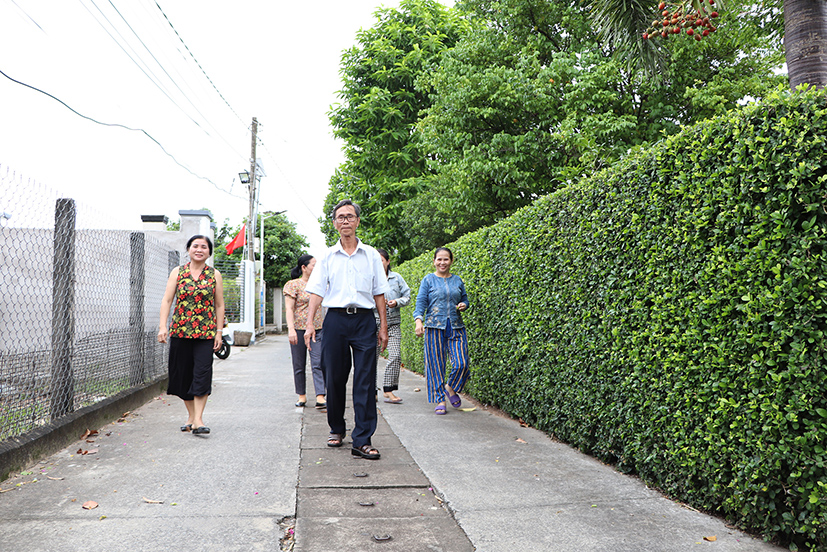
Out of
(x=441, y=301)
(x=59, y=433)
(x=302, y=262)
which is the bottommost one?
(x=59, y=433)

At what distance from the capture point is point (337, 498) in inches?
148

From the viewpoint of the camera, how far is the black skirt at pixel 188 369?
19.0 feet

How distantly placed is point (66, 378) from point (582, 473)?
4.47 metres

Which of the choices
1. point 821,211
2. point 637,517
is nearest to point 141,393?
point 637,517

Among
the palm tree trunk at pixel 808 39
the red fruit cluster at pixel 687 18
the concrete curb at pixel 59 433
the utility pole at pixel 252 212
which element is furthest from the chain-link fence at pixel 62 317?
the utility pole at pixel 252 212

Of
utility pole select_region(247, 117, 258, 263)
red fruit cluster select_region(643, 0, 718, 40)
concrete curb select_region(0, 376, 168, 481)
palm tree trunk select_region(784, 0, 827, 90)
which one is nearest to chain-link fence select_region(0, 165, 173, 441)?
concrete curb select_region(0, 376, 168, 481)

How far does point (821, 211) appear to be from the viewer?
8.63ft

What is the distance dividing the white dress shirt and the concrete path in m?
1.26

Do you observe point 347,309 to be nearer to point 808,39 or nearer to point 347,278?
point 347,278

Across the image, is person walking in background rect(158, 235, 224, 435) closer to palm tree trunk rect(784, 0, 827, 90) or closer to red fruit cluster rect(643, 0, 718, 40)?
red fruit cluster rect(643, 0, 718, 40)

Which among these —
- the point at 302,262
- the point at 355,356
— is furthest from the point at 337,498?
the point at 302,262

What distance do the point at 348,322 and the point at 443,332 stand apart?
87.1 inches

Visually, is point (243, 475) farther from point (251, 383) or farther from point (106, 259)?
point (251, 383)

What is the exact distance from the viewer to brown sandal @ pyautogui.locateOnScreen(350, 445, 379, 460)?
189 inches
